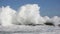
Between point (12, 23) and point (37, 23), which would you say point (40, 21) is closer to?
point (37, 23)

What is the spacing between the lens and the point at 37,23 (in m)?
14.2

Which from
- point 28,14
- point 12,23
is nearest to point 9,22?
→ point 12,23

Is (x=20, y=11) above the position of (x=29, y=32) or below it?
above

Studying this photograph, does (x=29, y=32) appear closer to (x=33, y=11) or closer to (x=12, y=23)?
(x=12, y=23)

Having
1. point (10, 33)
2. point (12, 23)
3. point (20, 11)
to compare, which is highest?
point (20, 11)

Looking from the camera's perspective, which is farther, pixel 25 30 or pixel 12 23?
pixel 12 23

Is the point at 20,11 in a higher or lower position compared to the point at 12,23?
higher

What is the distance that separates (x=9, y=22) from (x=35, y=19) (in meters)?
1.60

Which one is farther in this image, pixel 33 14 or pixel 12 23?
pixel 33 14

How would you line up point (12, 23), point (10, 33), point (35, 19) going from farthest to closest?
point (35, 19) < point (12, 23) < point (10, 33)

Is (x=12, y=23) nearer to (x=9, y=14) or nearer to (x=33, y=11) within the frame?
(x=9, y=14)

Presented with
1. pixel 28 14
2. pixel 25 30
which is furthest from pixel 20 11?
pixel 25 30

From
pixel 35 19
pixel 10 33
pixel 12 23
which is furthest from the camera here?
pixel 35 19

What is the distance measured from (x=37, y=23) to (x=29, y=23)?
456mm
